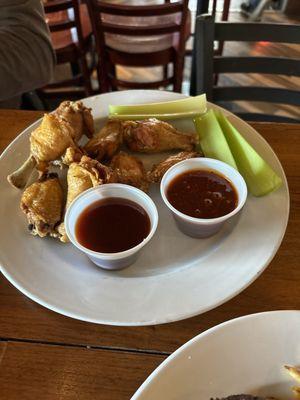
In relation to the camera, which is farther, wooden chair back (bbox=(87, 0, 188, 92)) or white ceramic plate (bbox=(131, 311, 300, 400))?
wooden chair back (bbox=(87, 0, 188, 92))

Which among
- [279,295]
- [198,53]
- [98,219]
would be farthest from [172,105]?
[279,295]

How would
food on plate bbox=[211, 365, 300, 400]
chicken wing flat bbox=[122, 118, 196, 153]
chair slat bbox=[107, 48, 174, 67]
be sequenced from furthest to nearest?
chair slat bbox=[107, 48, 174, 67], chicken wing flat bbox=[122, 118, 196, 153], food on plate bbox=[211, 365, 300, 400]

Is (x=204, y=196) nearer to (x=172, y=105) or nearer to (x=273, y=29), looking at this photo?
(x=172, y=105)

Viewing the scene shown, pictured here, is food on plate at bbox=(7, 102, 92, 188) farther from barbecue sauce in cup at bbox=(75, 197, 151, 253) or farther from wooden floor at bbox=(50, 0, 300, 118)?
wooden floor at bbox=(50, 0, 300, 118)

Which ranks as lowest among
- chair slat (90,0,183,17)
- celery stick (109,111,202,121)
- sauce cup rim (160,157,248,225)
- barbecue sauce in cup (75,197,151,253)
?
barbecue sauce in cup (75,197,151,253)

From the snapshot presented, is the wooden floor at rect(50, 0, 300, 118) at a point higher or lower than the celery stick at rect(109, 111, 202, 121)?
lower

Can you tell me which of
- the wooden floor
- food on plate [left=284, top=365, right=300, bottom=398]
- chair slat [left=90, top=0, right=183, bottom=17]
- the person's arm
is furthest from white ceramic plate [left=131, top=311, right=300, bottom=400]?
the wooden floor

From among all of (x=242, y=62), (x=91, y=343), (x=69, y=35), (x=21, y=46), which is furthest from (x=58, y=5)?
(x=91, y=343)

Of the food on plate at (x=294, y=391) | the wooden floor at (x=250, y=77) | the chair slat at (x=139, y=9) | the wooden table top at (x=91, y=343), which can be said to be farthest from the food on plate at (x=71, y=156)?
the wooden floor at (x=250, y=77)

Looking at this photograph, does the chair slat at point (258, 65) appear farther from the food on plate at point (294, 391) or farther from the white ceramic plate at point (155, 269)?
the food on plate at point (294, 391)
